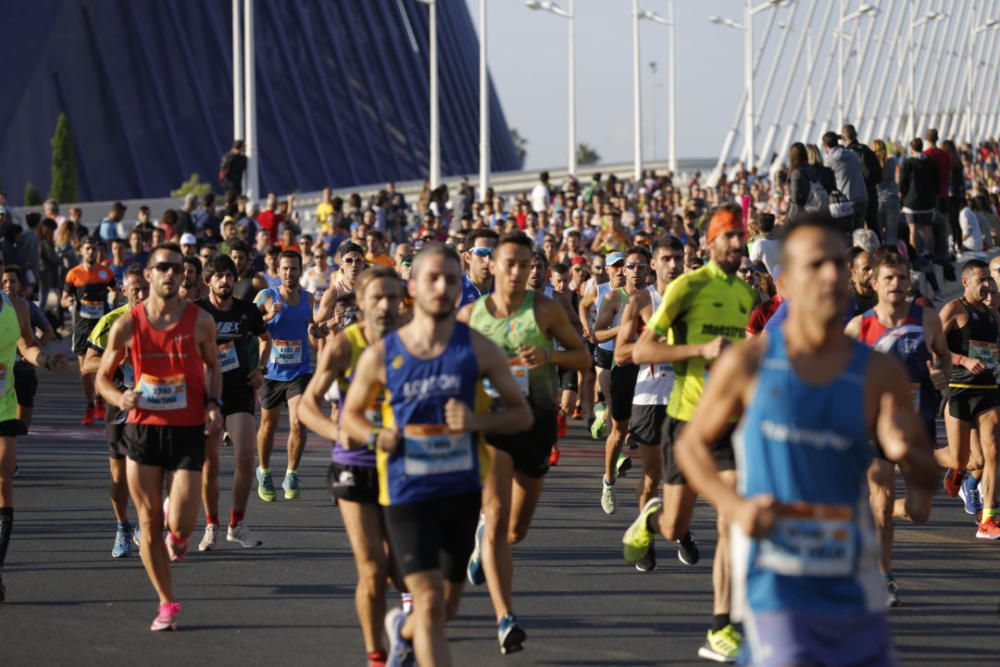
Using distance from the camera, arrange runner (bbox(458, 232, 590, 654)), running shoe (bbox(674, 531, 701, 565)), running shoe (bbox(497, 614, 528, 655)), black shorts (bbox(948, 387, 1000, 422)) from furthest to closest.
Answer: black shorts (bbox(948, 387, 1000, 422)), running shoe (bbox(674, 531, 701, 565)), runner (bbox(458, 232, 590, 654)), running shoe (bbox(497, 614, 528, 655))

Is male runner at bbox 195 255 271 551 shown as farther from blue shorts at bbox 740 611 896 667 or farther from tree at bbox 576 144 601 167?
tree at bbox 576 144 601 167

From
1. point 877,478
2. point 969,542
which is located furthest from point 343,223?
point 877,478

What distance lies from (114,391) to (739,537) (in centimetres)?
410

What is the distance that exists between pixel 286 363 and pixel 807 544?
7.46 metres

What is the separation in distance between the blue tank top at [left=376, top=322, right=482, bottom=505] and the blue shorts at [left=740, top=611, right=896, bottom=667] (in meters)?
1.73

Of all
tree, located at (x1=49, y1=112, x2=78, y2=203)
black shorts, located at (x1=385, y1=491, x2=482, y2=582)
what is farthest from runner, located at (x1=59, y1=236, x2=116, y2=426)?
tree, located at (x1=49, y1=112, x2=78, y2=203)

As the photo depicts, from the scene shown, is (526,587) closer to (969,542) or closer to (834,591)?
(969,542)

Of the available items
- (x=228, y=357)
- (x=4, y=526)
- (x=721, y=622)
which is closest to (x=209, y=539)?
(x=228, y=357)

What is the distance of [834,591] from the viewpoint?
4449 millimetres

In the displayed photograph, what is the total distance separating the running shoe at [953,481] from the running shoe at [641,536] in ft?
13.1

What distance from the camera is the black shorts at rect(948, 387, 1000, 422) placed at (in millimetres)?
10586

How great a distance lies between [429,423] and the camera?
5840mm

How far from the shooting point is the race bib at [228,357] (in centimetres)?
1025

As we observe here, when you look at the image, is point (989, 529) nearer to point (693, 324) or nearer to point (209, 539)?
point (693, 324)
